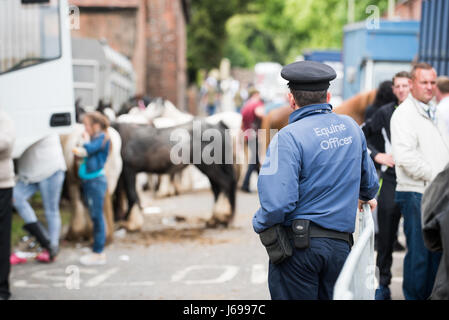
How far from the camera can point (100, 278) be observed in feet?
23.8

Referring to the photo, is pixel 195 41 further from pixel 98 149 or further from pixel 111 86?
pixel 98 149

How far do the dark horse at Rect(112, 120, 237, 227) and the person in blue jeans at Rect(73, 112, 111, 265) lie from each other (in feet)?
6.99

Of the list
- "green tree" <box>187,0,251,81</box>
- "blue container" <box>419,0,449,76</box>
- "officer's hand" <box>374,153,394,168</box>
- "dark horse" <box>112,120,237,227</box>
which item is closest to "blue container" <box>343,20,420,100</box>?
"blue container" <box>419,0,449,76</box>

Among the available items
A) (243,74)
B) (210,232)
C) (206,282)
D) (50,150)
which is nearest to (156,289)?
(206,282)

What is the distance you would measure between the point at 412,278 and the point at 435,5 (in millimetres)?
7298

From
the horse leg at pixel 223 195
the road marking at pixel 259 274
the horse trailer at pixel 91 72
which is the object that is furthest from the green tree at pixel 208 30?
the road marking at pixel 259 274

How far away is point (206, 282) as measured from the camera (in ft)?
23.0

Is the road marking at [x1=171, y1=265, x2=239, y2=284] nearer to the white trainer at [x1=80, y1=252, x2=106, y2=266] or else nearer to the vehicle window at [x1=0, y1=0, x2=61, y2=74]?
the white trainer at [x1=80, y1=252, x2=106, y2=266]

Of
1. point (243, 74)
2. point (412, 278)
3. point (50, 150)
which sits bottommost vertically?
point (243, 74)

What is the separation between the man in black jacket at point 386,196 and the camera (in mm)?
6156

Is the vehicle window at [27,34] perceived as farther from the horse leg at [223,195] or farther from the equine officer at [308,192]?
the equine officer at [308,192]

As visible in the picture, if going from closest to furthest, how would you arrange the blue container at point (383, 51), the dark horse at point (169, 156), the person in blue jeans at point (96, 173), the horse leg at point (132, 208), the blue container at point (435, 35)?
the person in blue jeans at point (96, 173) < the horse leg at point (132, 208) < the dark horse at point (169, 156) < the blue container at point (435, 35) < the blue container at point (383, 51)

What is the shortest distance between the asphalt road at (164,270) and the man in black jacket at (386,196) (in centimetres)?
37

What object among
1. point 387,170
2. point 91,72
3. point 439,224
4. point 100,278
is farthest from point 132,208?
point 439,224
